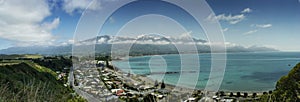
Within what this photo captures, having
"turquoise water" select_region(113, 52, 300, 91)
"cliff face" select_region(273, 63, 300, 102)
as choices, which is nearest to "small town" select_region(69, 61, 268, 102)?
"cliff face" select_region(273, 63, 300, 102)

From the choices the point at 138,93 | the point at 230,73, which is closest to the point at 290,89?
the point at 138,93

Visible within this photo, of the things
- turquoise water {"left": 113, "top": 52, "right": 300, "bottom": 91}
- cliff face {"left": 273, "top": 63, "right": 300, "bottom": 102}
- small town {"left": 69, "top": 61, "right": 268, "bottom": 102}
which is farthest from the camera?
turquoise water {"left": 113, "top": 52, "right": 300, "bottom": 91}

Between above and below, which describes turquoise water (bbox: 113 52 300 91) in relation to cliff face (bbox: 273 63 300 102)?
below

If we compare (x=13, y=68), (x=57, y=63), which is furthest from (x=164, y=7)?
(x=57, y=63)

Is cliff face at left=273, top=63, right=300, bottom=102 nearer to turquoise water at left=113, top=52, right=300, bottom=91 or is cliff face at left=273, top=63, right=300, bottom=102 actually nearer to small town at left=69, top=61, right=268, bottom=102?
small town at left=69, top=61, right=268, bottom=102

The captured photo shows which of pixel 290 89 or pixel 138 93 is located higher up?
pixel 290 89

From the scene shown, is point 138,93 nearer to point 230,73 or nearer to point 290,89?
point 290,89

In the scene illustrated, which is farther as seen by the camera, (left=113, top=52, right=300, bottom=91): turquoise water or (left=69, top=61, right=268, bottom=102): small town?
(left=113, top=52, right=300, bottom=91): turquoise water

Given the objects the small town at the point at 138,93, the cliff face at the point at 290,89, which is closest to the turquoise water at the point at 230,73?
the small town at the point at 138,93

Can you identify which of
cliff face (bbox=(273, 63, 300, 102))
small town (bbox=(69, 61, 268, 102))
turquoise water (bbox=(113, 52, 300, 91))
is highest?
cliff face (bbox=(273, 63, 300, 102))
